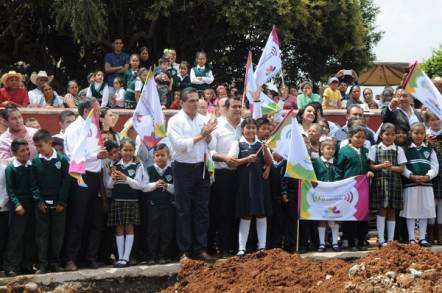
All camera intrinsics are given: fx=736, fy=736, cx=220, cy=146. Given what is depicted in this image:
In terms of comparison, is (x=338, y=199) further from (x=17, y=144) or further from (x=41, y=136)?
(x=17, y=144)

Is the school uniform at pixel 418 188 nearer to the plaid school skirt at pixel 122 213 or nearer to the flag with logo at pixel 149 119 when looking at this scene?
the flag with logo at pixel 149 119

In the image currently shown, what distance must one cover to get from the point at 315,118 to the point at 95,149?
335cm

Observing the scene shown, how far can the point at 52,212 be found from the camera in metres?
8.24

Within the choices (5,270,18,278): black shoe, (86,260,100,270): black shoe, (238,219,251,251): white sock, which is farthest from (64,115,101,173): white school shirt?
(238,219,251,251): white sock

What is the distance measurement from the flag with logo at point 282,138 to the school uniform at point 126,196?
1692 millimetres

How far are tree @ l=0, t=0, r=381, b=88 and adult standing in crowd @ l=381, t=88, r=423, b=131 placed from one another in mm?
8771

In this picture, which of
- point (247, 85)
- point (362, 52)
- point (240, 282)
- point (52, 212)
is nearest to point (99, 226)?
point (52, 212)

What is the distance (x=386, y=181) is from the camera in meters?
9.61

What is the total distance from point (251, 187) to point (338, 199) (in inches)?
52.9

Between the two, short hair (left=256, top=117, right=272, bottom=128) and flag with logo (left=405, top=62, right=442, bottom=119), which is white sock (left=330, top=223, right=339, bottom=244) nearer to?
short hair (left=256, top=117, right=272, bottom=128)

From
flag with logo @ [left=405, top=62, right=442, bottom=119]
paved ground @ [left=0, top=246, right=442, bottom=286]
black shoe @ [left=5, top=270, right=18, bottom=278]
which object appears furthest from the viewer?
flag with logo @ [left=405, top=62, right=442, bottom=119]

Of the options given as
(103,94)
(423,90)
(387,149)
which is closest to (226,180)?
(387,149)

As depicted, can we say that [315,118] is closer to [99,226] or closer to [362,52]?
[99,226]

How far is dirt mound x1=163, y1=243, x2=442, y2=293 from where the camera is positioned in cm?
625
